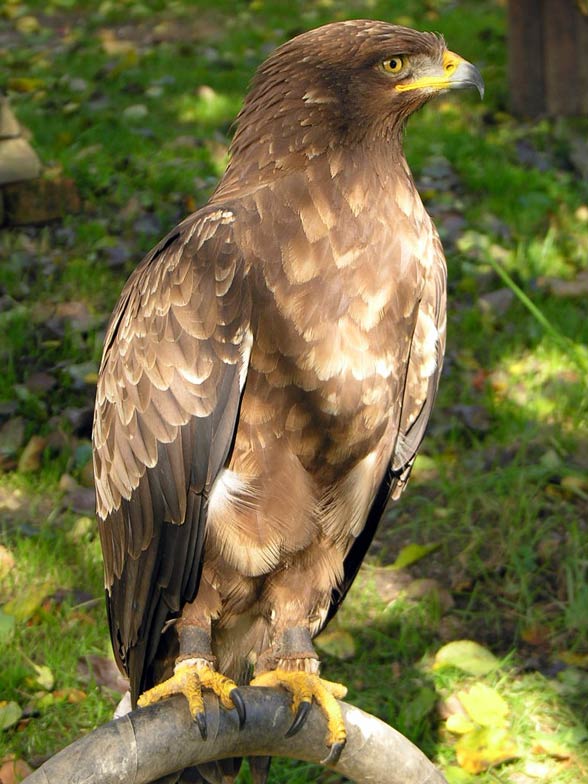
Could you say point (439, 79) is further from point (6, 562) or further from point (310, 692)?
point (6, 562)

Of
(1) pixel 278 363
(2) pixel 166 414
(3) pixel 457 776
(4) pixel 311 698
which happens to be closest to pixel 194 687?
(4) pixel 311 698

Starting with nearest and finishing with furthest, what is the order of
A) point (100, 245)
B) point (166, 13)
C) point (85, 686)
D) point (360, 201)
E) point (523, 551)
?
point (360, 201)
point (85, 686)
point (523, 551)
point (100, 245)
point (166, 13)

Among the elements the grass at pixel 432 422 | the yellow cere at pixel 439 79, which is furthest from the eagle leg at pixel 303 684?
the yellow cere at pixel 439 79

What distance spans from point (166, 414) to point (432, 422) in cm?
→ 215

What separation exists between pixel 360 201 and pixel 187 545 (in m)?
0.96

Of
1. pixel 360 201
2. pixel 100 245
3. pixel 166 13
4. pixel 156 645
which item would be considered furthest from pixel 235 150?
pixel 166 13

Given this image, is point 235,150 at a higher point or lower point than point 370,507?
higher

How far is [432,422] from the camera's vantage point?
5211mm

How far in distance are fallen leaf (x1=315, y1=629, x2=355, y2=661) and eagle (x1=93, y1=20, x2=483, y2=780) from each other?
30.9 inches

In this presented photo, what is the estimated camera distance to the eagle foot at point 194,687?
2.92 meters

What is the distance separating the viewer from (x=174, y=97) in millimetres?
8023

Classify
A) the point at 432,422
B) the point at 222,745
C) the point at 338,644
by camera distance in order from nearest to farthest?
the point at 222,745 < the point at 338,644 < the point at 432,422

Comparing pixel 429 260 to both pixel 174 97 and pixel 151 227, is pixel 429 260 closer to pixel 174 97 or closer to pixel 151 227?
pixel 151 227

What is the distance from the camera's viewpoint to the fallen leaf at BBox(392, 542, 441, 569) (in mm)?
4543
